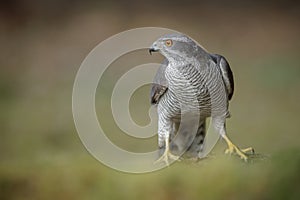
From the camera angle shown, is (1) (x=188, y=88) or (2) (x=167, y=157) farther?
(2) (x=167, y=157)

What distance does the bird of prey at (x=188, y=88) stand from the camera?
216 centimetres

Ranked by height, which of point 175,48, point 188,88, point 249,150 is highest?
point 175,48

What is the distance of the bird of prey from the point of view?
2164 millimetres

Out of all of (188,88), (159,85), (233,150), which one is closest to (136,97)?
(159,85)

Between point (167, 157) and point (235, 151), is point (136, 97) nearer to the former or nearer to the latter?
point (167, 157)

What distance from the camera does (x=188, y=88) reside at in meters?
2.16

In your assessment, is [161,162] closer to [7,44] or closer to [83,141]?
[83,141]

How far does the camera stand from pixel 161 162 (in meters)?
2.30

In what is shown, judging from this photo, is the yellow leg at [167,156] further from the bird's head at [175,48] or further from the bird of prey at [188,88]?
the bird's head at [175,48]

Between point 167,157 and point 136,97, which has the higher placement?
point 136,97

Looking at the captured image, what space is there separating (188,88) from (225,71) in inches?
6.7

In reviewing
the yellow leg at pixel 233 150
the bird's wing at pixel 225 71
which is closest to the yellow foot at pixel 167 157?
the yellow leg at pixel 233 150

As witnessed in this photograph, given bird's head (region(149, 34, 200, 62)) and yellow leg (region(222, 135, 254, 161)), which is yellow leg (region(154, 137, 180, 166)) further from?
bird's head (region(149, 34, 200, 62))

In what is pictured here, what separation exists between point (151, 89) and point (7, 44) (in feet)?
2.03
